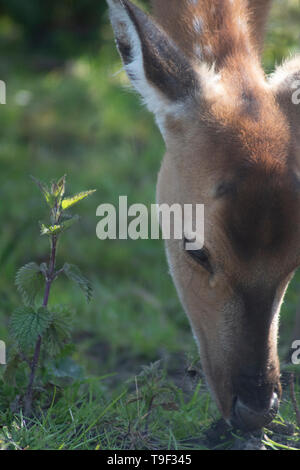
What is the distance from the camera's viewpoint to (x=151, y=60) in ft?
11.5

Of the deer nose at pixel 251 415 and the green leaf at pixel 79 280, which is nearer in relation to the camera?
the deer nose at pixel 251 415

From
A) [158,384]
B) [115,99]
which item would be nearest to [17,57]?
[115,99]

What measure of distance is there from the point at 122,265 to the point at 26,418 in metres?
2.98

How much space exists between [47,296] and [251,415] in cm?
114

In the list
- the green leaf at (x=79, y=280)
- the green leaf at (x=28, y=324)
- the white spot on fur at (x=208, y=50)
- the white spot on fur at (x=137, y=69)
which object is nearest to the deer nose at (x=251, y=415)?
the green leaf at (x=79, y=280)

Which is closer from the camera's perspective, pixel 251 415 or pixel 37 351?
pixel 251 415

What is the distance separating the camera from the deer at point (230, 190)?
3.19m

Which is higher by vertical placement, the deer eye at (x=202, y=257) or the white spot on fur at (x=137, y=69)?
the white spot on fur at (x=137, y=69)

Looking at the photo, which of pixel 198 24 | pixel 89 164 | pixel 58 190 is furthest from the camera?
pixel 89 164

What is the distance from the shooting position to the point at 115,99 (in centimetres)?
881

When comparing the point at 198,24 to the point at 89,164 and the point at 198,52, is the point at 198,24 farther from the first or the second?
the point at 89,164

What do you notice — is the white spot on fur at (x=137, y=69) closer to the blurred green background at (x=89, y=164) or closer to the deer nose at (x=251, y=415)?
the blurred green background at (x=89, y=164)

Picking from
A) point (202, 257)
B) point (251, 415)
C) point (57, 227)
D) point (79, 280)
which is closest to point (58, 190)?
point (57, 227)

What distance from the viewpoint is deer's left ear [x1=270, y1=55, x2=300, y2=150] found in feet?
11.7
